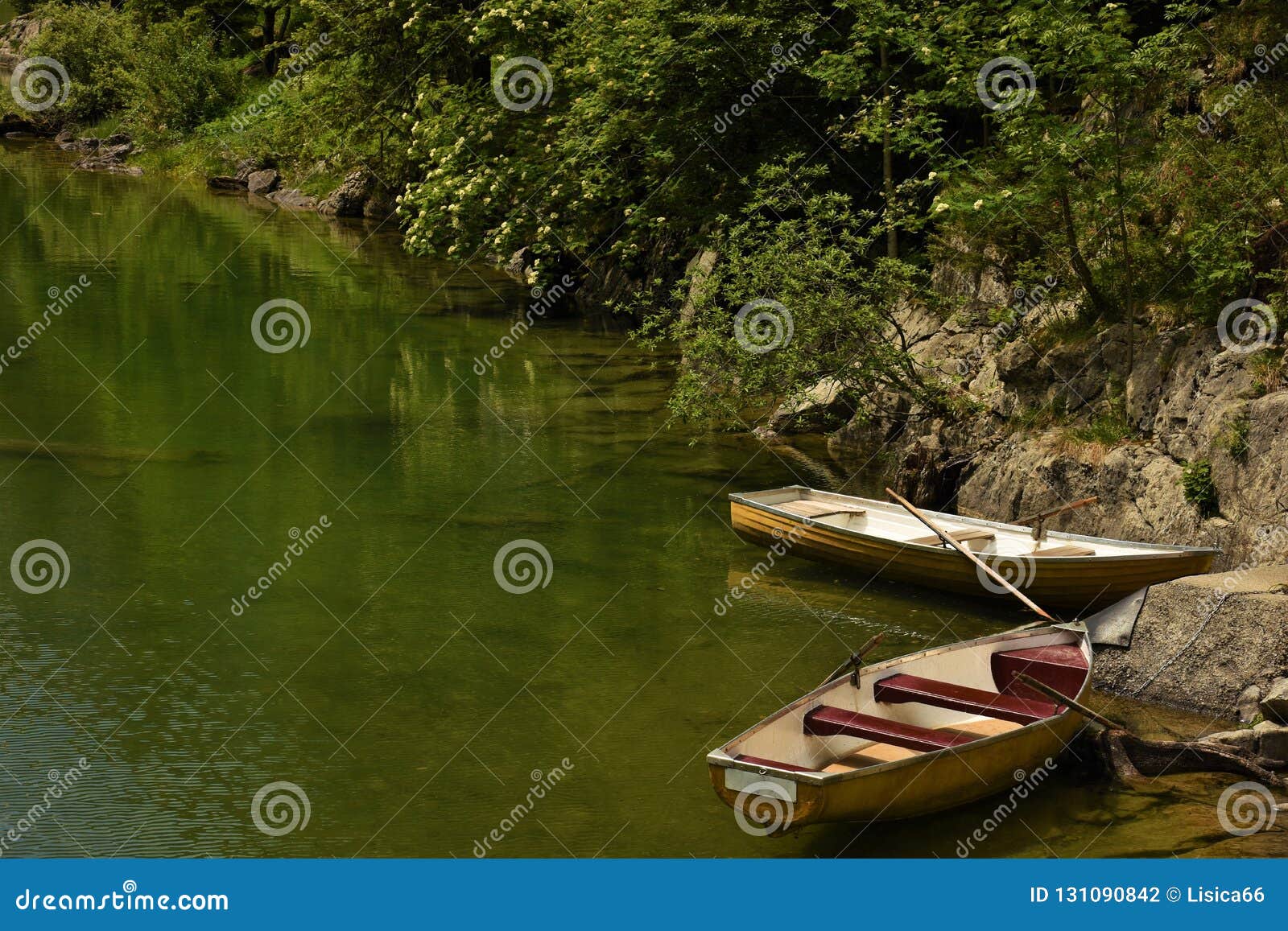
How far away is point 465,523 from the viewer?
1523 cm

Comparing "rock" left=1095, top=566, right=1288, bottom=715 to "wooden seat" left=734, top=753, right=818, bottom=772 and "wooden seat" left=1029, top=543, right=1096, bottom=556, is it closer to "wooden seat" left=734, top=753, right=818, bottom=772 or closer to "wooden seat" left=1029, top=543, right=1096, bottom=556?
"wooden seat" left=1029, top=543, right=1096, bottom=556

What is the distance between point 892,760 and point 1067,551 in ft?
14.8

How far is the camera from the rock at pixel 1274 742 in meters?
10.1

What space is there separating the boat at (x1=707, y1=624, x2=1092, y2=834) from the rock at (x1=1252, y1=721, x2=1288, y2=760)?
4.14 ft

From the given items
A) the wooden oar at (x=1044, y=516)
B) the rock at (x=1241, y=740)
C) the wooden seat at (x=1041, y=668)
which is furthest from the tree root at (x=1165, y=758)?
the wooden oar at (x=1044, y=516)

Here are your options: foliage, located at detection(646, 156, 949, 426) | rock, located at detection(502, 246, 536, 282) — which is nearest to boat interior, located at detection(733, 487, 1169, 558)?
foliage, located at detection(646, 156, 949, 426)

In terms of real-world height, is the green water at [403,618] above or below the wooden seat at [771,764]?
below

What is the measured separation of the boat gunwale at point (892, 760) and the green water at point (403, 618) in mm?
607

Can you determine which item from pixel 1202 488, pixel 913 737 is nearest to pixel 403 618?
pixel 913 737

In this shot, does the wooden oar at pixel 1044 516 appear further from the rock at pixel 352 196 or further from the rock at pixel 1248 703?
the rock at pixel 352 196

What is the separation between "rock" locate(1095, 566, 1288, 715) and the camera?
11.0 meters

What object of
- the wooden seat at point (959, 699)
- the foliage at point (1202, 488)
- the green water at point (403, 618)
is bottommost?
the green water at point (403, 618)

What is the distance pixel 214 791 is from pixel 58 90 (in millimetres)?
47308

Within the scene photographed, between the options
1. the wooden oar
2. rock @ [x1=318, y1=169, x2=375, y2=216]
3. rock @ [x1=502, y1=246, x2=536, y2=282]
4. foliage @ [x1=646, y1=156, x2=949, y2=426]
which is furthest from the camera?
rock @ [x1=318, y1=169, x2=375, y2=216]
